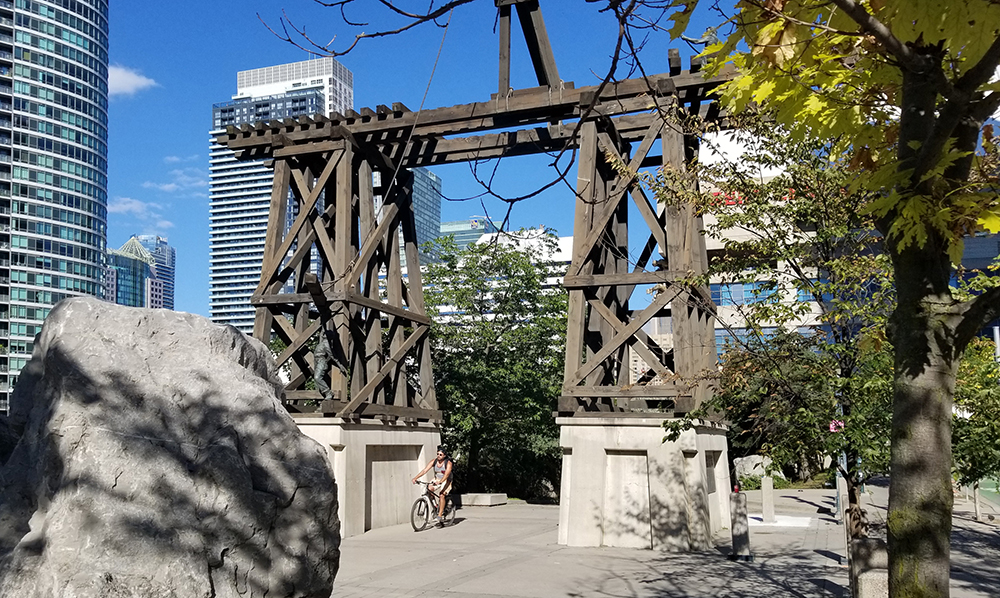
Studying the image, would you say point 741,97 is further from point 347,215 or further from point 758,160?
point 347,215

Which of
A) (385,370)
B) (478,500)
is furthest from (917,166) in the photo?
(478,500)

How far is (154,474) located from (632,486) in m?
9.57

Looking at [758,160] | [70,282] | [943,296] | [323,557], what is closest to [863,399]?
[758,160]

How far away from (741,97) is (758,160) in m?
4.92

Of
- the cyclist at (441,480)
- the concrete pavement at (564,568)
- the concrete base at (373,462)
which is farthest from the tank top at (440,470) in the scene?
the concrete pavement at (564,568)

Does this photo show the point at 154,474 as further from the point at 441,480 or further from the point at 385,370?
the point at 441,480

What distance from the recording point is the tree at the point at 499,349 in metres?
25.3

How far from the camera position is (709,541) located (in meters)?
13.5

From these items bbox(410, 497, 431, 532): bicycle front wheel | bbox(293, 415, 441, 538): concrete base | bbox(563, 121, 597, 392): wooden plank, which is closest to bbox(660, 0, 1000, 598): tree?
bbox(563, 121, 597, 392): wooden plank

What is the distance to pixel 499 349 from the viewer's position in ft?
84.6

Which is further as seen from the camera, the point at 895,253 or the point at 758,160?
the point at 758,160

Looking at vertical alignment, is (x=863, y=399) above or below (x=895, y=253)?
below

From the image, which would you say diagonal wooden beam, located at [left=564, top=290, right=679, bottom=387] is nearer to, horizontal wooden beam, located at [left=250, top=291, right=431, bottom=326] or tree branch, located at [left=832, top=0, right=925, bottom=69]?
horizontal wooden beam, located at [left=250, top=291, right=431, bottom=326]

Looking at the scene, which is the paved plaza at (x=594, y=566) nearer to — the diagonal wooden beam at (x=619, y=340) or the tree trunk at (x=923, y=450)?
the diagonal wooden beam at (x=619, y=340)
